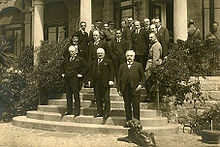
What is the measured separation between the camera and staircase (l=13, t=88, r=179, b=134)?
22.8 feet

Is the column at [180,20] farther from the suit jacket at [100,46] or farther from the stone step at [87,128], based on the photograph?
the stone step at [87,128]

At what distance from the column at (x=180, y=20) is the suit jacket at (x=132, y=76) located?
12.9ft

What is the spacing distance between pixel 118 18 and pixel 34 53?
16.9ft

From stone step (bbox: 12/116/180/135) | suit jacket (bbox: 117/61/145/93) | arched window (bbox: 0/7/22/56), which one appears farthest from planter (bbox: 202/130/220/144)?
arched window (bbox: 0/7/22/56)

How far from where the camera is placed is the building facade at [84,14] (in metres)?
10.5

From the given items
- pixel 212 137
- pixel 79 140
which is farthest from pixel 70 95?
pixel 212 137

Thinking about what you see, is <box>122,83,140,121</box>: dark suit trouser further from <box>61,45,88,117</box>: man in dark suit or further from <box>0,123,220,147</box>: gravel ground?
<box>61,45,88,117</box>: man in dark suit

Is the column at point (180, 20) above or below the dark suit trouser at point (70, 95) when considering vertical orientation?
above

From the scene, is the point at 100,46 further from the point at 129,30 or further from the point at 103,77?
the point at 129,30

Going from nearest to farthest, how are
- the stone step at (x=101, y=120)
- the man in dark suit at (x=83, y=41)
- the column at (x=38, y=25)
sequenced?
the stone step at (x=101, y=120) → the man in dark suit at (x=83, y=41) → the column at (x=38, y=25)

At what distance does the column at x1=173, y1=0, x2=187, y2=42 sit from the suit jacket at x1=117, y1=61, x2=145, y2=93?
3928mm

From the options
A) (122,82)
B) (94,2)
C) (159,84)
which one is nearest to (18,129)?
(122,82)

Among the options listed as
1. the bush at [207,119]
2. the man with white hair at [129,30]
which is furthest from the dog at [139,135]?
the man with white hair at [129,30]

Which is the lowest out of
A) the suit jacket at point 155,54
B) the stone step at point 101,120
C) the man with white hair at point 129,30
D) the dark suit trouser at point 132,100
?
the stone step at point 101,120
